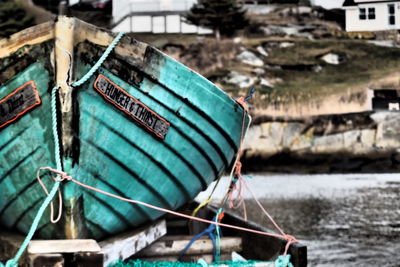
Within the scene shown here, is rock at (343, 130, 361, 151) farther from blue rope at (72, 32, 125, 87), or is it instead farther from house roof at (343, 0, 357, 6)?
blue rope at (72, 32, 125, 87)

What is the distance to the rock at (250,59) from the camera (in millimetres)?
28797

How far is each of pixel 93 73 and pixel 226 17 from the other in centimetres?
2810

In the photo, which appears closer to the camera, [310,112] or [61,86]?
[61,86]

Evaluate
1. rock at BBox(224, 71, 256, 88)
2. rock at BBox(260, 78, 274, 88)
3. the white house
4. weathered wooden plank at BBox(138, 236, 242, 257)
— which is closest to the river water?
weathered wooden plank at BBox(138, 236, 242, 257)

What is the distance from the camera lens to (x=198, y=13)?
3150 cm

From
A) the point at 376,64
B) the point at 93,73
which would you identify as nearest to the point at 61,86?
the point at 93,73

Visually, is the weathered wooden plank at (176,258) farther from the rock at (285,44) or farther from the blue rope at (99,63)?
the rock at (285,44)

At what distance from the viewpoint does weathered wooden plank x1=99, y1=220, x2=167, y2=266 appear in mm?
3718

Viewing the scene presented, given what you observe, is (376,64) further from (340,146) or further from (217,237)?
(217,237)

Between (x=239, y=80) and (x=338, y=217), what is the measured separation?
16920 millimetres

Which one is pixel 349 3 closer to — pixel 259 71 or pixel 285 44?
pixel 285 44

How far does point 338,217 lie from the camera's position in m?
10.1

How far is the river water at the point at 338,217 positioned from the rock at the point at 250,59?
11093 mm

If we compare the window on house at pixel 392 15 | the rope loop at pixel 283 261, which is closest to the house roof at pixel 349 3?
the window on house at pixel 392 15
